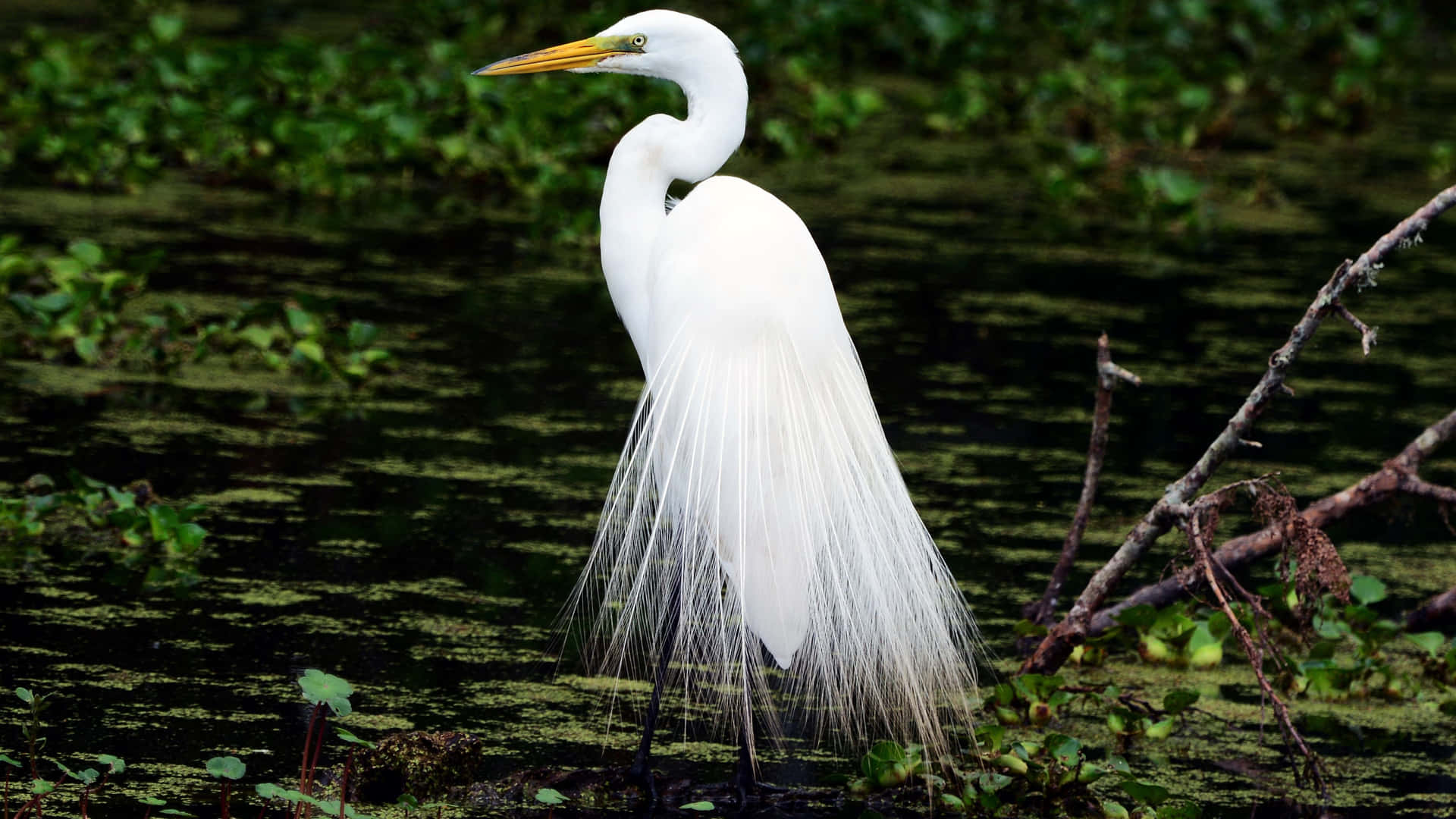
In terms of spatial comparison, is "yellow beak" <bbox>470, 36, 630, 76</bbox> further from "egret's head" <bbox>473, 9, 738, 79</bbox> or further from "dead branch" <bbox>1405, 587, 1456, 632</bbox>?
"dead branch" <bbox>1405, 587, 1456, 632</bbox>

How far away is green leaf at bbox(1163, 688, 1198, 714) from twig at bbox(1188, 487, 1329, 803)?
141 millimetres

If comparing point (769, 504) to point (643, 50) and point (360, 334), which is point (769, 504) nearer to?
point (643, 50)

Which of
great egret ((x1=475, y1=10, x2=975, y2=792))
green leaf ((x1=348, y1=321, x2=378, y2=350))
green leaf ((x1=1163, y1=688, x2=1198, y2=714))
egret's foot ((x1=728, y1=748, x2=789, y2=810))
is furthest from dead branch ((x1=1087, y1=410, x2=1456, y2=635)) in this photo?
green leaf ((x1=348, y1=321, x2=378, y2=350))

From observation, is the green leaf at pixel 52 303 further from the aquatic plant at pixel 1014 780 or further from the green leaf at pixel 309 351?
the aquatic plant at pixel 1014 780

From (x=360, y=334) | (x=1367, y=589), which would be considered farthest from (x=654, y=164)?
(x=360, y=334)

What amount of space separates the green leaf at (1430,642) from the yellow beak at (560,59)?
2170mm

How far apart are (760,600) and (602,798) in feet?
1.52

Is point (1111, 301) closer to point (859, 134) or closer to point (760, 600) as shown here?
point (859, 134)

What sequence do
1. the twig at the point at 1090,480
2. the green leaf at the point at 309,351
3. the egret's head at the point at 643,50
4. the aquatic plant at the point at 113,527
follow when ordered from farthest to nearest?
the green leaf at the point at 309,351 → the aquatic plant at the point at 113,527 → the twig at the point at 1090,480 → the egret's head at the point at 643,50

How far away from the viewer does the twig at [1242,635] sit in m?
3.43

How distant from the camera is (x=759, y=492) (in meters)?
3.40

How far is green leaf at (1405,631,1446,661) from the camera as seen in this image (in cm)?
416

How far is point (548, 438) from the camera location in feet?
18.2

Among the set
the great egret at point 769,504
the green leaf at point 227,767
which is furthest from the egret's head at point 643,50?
the green leaf at point 227,767
